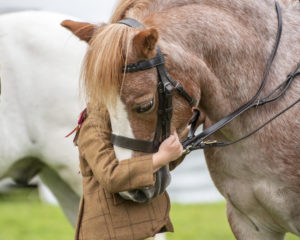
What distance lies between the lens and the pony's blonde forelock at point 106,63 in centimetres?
226

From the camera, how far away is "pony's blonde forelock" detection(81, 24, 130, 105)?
7.43ft

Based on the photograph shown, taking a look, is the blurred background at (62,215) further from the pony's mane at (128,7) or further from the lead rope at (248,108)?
the lead rope at (248,108)

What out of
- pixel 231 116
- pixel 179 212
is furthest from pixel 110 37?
pixel 179 212

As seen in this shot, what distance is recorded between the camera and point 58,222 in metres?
6.04

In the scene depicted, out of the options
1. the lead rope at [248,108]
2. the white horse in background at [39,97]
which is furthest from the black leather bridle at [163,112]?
the white horse in background at [39,97]

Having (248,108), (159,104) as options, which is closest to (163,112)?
(159,104)

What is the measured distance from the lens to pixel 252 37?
2578 mm

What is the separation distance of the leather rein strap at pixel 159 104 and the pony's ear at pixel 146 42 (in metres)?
0.03

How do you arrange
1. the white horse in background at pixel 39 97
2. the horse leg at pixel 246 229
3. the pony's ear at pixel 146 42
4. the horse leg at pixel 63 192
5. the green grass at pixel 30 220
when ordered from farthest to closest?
the green grass at pixel 30 220 → the horse leg at pixel 63 192 → the white horse in background at pixel 39 97 → the horse leg at pixel 246 229 → the pony's ear at pixel 146 42

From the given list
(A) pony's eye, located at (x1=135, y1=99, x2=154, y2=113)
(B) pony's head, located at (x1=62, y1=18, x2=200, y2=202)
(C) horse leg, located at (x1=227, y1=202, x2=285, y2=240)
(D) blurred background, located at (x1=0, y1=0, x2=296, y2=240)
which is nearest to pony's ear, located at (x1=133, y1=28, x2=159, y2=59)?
(B) pony's head, located at (x1=62, y1=18, x2=200, y2=202)

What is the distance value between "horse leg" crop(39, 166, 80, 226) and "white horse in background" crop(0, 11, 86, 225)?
155 mm

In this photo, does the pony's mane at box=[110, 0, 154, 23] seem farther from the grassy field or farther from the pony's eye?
the grassy field

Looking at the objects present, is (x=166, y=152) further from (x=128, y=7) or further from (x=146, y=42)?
(x=128, y=7)

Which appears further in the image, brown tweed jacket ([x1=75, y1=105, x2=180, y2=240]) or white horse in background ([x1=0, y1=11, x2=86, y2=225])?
white horse in background ([x1=0, y1=11, x2=86, y2=225])
